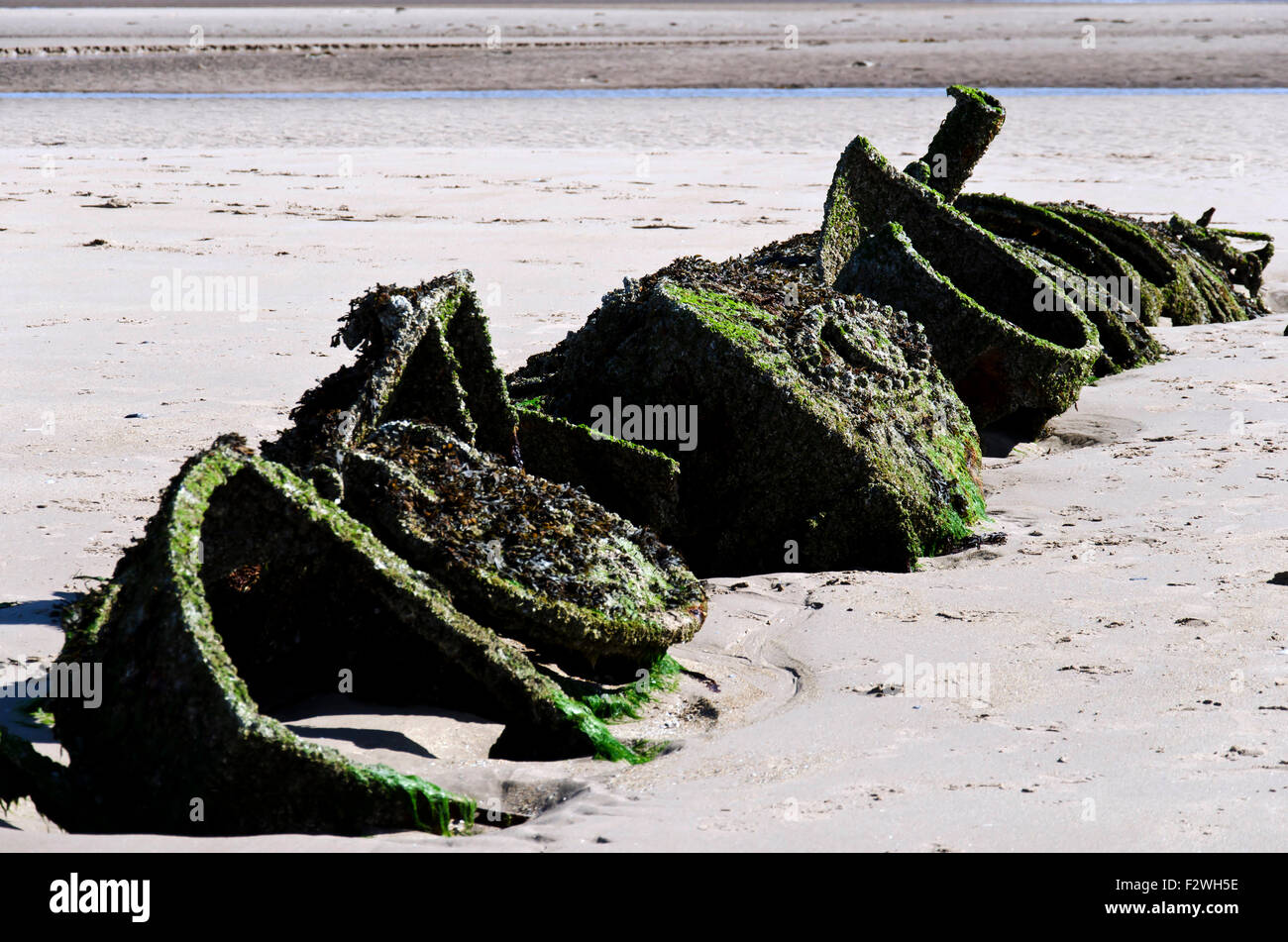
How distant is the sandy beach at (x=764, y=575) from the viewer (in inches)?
124

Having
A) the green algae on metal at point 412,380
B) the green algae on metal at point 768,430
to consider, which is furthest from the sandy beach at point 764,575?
the green algae on metal at point 412,380

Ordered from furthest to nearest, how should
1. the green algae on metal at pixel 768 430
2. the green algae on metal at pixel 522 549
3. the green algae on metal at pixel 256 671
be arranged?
1. the green algae on metal at pixel 768 430
2. the green algae on metal at pixel 522 549
3. the green algae on metal at pixel 256 671

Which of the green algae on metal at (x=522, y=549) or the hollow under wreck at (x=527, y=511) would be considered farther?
the green algae on metal at (x=522, y=549)

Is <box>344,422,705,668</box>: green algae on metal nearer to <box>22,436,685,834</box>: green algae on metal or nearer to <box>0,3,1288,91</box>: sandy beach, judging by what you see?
<box>22,436,685,834</box>: green algae on metal

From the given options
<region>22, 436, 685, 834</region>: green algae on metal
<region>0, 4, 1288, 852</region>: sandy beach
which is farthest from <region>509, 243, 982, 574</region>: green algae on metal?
<region>22, 436, 685, 834</region>: green algae on metal

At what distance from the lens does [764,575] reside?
4.93m

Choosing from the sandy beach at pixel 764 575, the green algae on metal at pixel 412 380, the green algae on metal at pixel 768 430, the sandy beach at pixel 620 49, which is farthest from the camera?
the sandy beach at pixel 620 49

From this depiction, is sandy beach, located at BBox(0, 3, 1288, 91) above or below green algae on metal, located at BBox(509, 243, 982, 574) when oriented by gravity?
above

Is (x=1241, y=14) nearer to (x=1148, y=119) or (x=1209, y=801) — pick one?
(x=1148, y=119)

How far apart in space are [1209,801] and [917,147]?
55.7ft

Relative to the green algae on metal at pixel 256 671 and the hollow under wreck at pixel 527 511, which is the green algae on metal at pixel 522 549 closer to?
the hollow under wreck at pixel 527 511

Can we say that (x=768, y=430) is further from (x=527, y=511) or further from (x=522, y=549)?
(x=522, y=549)

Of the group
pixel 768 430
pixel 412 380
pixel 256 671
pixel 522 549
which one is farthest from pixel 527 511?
pixel 768 430

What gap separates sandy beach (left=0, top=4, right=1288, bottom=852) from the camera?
124 inches
